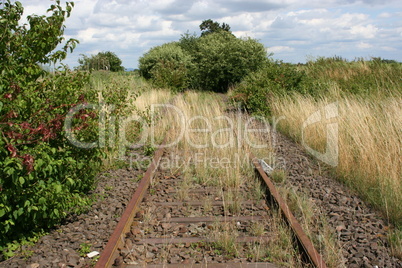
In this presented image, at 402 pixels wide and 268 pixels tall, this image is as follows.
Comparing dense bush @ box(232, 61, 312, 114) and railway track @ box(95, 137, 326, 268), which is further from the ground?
dense bush @ box(232, 61, 312, 114)

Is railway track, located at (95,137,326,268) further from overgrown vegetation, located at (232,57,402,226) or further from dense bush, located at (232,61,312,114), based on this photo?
dense bush, located at (232,61,312,114)

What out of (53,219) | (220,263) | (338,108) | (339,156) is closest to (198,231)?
(220,263)

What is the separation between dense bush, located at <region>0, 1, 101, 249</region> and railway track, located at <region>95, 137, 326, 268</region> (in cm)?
83

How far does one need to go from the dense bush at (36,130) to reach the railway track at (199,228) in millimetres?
829

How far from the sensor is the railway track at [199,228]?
3.77m

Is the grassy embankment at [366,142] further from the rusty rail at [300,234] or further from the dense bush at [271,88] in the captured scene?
the rusty rail at [300,234]

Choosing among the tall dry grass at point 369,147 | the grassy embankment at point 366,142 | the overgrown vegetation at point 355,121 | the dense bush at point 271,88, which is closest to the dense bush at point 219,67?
the overgrown vegetation at point 355,121

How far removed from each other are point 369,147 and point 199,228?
12.8ft

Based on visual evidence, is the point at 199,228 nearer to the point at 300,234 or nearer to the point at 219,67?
the point at 300,234

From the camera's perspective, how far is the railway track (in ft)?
12.4

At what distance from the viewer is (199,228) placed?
4.57 meters

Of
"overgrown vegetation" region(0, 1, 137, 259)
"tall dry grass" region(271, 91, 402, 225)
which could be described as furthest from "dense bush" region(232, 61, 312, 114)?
"overgrown vegetation" region(0, 1, 137, 259)

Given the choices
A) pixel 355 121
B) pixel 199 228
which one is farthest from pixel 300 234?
pixel 355 121

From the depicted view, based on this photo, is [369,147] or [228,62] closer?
[369,147]
